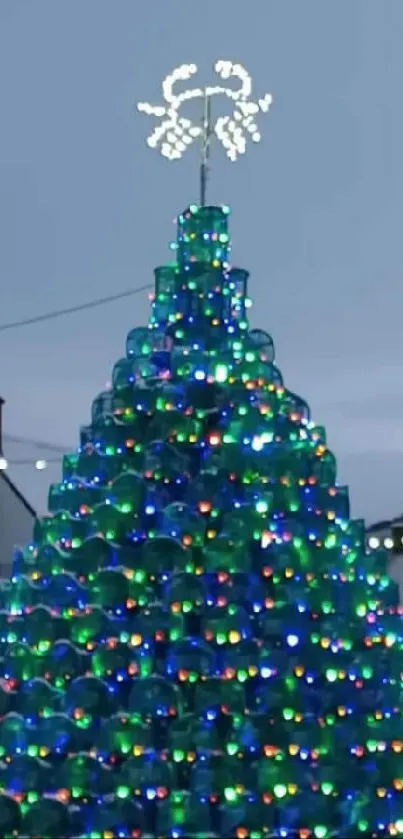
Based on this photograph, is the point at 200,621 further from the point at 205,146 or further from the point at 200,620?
the point at 205,146

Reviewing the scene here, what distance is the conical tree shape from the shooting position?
20.4 feet

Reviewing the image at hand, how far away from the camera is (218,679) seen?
6.31m

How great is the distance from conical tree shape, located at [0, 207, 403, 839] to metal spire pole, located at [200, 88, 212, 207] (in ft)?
0.90

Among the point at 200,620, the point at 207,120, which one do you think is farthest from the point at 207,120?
the point at 200,620

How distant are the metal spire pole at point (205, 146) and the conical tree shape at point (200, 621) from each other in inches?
10.8

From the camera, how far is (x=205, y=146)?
754 cm

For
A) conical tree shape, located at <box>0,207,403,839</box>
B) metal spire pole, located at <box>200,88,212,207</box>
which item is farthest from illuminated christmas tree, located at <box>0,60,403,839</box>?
metal spire pole, located at <box>200,88,212,207</box>

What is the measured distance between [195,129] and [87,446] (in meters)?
2.19

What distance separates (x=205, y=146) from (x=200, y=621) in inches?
123

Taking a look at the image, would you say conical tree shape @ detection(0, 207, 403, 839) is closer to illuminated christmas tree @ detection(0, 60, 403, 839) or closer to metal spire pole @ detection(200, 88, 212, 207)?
illuminated christmas tree @ detection(0, 60, 403, 839)

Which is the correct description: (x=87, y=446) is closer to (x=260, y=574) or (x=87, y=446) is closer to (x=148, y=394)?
(x=148, y=394)

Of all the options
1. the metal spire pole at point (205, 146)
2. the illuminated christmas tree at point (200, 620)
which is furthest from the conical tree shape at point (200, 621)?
the metal spire pole at point (205, 146)

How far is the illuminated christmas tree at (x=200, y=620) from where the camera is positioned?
6.23 meters

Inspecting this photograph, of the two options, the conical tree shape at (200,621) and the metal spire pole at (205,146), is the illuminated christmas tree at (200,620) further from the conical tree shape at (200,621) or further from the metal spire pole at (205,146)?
the metal spire pole at (205,146)
